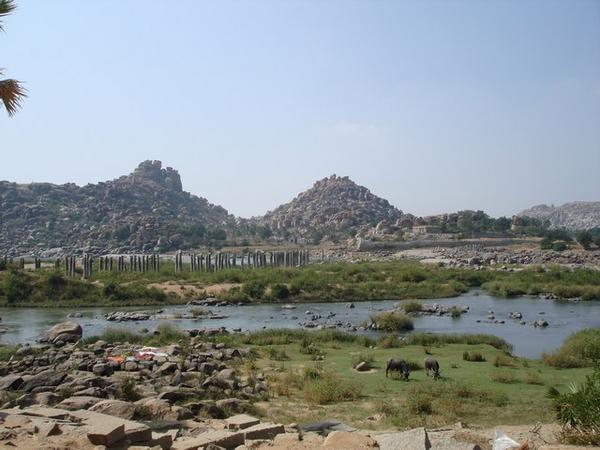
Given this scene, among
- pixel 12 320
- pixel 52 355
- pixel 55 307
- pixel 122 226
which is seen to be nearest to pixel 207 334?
pixel 52 355

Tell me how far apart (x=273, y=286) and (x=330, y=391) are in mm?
36674

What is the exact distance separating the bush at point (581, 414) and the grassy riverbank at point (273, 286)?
132ft

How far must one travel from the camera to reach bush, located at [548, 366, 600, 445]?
8.59 metres

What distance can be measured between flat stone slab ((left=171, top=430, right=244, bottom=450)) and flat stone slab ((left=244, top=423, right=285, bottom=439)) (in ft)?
0.72

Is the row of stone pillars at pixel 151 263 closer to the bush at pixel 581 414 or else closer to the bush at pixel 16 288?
the bush at pixel 16 288

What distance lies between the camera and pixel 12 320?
37.3 m

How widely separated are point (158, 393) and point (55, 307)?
3443 cm

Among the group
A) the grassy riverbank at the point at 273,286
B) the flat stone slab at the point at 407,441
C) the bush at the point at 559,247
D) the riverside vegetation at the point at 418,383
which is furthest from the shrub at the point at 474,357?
the bush at the point at 559,247

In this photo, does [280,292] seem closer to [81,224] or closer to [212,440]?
[212,440]

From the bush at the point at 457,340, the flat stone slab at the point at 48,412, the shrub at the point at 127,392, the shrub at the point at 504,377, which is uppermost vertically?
the flat stone slab at the point at 48,412

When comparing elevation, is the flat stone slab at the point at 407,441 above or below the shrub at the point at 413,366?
above

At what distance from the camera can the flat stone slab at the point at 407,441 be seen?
868cm

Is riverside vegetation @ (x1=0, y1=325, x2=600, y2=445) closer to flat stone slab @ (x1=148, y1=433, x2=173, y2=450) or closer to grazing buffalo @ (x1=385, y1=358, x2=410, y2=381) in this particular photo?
grazing buffalo @ (x1=385, y1=358, x2=410, y2=381)

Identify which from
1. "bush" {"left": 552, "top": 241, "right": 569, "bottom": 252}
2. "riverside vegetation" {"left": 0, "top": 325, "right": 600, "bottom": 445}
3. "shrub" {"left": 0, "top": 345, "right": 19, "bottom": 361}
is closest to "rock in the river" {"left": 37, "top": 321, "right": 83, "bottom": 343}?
"riverside vegetation" {"left": 0, "top": 325, "right": 600, "bottom": 445}
